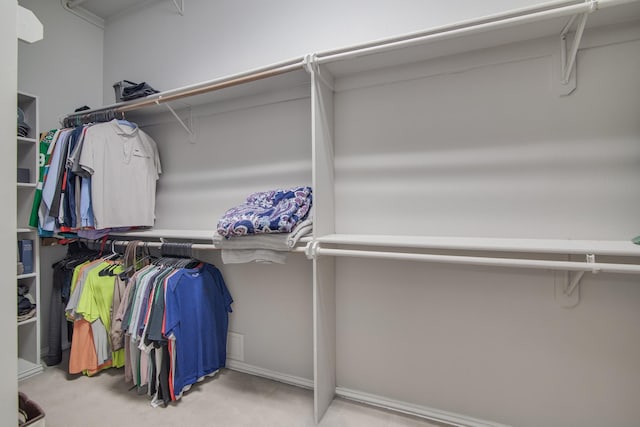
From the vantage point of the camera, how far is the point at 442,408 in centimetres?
150

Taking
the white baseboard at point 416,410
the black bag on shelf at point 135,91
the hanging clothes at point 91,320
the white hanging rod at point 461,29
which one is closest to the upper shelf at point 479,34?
→ the white hanging rod at point 461,29

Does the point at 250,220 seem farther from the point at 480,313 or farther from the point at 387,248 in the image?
the point at 480,313

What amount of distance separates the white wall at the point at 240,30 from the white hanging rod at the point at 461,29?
375 millimetres

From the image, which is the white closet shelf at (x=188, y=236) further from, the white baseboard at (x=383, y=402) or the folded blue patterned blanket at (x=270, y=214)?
the white baseboard at (x=383, y=402)

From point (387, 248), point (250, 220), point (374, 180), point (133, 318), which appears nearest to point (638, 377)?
point (387, 248)

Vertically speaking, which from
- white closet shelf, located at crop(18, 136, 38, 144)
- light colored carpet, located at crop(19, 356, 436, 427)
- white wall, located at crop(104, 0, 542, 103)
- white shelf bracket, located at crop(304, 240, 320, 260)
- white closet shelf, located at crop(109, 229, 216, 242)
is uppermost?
white wall, located at crop(104, 0, 542, 103)

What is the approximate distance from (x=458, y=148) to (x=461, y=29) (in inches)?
20.6

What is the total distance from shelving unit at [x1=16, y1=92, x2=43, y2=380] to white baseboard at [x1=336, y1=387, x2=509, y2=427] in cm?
212

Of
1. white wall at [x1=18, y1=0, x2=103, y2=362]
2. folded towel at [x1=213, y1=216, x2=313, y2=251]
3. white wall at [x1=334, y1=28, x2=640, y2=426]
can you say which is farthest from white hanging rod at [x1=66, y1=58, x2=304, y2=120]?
folded towel at [x1=213, y1=216, x2=313, y2=251]

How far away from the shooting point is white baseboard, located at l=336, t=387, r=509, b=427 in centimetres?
144

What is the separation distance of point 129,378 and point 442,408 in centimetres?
179

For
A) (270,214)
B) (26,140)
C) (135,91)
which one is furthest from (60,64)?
(270,214)

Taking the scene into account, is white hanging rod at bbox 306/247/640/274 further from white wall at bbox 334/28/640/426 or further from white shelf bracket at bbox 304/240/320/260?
white wall at bbox 334/28/640/426

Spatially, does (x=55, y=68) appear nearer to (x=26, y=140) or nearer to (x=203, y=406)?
(x=26, y=140)
